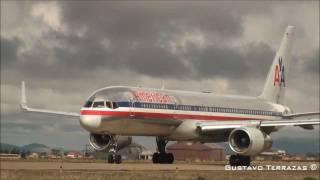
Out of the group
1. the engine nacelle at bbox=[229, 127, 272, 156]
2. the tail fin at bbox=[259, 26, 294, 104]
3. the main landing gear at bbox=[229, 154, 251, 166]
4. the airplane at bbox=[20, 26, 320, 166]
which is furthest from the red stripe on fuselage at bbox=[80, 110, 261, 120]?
the tail fin at bbox=[259, 26, 294, 104]

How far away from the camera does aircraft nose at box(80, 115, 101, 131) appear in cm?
4170

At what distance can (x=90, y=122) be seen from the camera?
137 feet

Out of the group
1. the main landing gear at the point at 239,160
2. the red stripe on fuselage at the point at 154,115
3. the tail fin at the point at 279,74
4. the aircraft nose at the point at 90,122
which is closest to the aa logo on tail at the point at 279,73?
the tail fin at the point at 279,74

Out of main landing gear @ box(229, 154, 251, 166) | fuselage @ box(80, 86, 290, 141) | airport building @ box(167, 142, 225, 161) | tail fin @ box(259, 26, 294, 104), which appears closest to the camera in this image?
fuselage @ box(80, 86, 290, 141)

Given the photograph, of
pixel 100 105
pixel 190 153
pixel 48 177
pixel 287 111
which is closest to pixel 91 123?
pixel 100 105

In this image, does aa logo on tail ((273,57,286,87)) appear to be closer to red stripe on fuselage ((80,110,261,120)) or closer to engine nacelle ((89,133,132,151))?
red stripe on fuselage ((80,110,261,120))

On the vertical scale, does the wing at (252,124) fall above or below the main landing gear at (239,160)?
above

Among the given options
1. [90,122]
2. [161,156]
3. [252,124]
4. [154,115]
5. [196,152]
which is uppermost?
[196,152]

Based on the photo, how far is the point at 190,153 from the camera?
320 ft

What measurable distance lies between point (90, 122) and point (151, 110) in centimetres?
545

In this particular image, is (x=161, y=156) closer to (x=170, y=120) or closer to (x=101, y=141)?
(x=170, y=120)

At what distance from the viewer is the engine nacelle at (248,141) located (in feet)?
145

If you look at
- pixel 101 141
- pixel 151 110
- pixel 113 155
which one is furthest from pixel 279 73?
pixel 113 155

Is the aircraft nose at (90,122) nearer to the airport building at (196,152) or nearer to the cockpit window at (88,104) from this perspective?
the cockpit window at (88,104)
